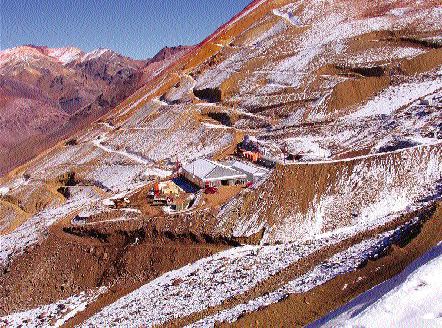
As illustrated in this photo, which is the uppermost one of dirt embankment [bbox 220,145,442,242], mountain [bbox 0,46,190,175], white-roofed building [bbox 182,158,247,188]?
mountain [bbox 0,46,190,175]

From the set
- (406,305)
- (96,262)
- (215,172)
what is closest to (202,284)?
(96,262)

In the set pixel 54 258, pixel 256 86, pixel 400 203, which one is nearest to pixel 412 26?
pixel 256 86

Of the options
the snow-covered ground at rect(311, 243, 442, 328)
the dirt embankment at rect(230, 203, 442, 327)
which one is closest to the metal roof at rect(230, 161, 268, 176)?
the dirt embankment at rect(230, 203, 442, 327)

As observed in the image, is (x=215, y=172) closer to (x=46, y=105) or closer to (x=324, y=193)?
(x=324, y=193)

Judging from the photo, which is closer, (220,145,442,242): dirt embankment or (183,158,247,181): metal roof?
(220,145,442,242): dirt embankment

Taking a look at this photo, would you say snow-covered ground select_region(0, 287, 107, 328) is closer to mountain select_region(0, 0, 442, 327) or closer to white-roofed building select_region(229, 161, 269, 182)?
mountain select_region(0, 0, 442, 327)
